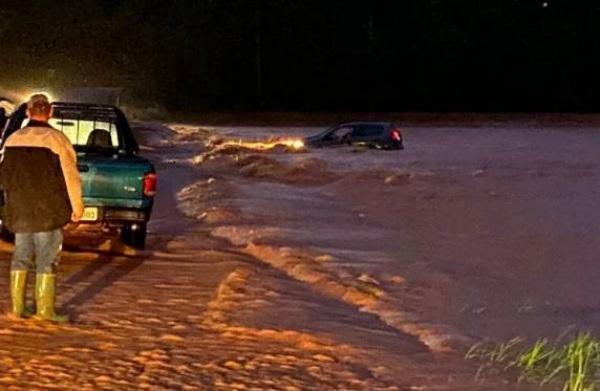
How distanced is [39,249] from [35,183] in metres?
0.52

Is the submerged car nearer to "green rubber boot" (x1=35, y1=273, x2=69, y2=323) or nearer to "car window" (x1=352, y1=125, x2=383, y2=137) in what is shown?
"car window" (x1=352, y1=125, x2=383, y2=137)

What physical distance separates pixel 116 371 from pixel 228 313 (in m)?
2.84

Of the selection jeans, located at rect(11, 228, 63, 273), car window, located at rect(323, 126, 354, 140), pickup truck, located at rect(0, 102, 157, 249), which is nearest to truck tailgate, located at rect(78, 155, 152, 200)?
pickup truck, located at rect(0, 102, 157, 249)

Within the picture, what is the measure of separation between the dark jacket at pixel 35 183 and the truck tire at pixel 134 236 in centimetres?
531

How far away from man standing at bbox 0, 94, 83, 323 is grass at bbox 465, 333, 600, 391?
327 cm

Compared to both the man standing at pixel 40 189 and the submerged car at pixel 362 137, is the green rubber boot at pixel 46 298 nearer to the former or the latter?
the man standing at pixel 40 189

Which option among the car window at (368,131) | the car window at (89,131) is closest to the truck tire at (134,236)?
the car window at (89,131)

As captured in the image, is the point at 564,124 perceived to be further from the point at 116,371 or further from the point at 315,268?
the point at 116,371

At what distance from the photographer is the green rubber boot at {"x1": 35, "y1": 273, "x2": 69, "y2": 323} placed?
10.9 m

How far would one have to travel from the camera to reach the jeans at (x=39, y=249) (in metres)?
10.8

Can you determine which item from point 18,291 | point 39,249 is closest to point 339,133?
point 18,291

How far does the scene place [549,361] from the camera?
1045cm

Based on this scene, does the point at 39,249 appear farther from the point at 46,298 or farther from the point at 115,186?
the point at 115,186

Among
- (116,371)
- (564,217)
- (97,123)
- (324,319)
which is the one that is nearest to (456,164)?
(564,217)
